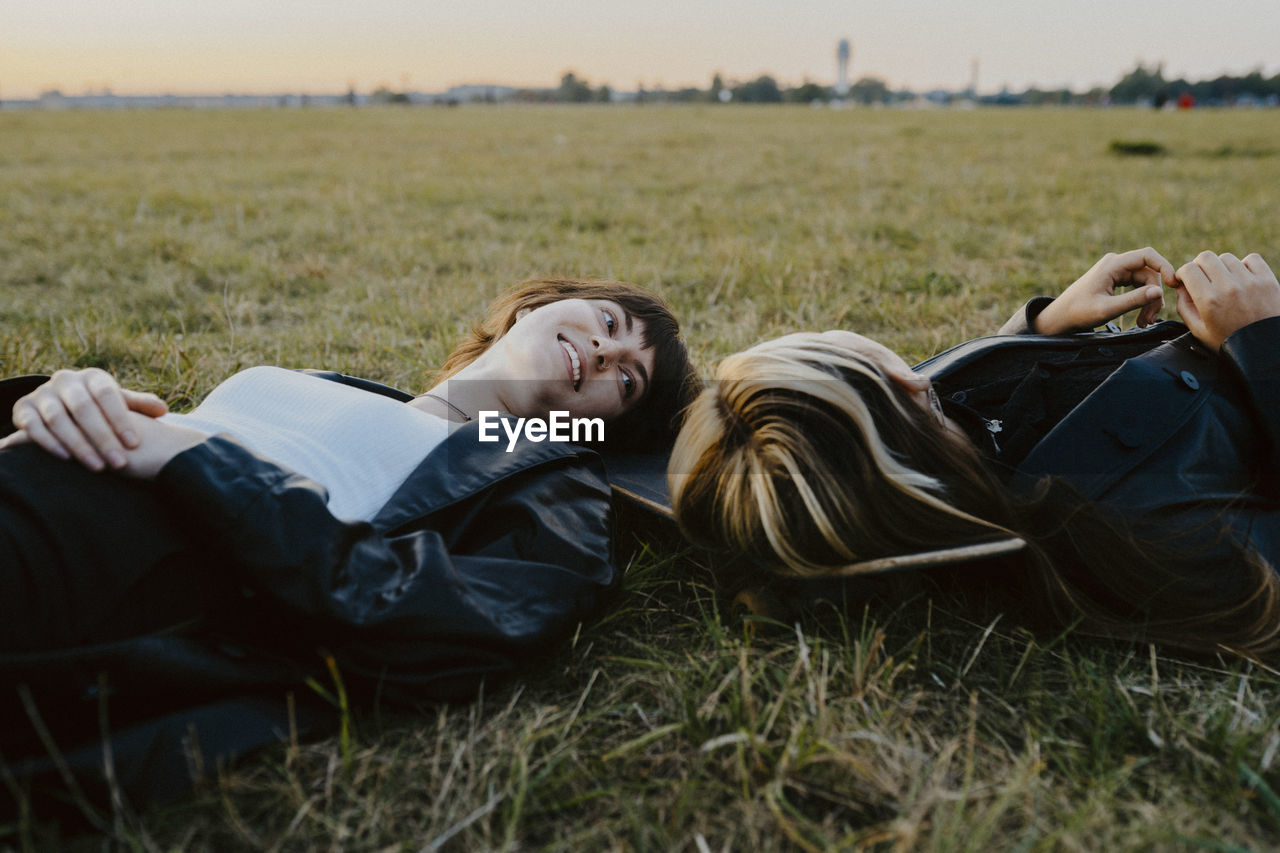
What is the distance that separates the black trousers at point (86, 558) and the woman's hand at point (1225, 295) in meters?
2.52

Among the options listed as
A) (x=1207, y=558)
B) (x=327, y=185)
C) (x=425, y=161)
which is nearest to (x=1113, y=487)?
(x=1207, y=558)

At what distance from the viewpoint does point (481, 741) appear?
1.65 meters

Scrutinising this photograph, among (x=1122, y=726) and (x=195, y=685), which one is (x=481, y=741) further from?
(x=1122, y=726)

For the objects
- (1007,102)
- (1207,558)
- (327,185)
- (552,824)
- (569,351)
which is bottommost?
(552,824)

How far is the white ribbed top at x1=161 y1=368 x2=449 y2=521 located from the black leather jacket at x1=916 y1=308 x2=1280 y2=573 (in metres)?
1.54

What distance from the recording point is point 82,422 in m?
1.69

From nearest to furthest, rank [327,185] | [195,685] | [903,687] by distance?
1. [195,685]
2. [903,687]
3. [327,185]

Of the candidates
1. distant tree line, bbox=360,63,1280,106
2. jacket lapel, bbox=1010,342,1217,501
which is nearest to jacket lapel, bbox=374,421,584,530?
jacket lapel, bbox=1010,342,1217,501

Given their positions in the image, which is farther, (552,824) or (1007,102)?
(1007,102)

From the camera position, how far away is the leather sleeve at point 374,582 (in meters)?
1.57

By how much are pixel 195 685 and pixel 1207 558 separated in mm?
2109

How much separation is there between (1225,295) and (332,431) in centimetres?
237

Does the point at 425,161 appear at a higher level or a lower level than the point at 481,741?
higher

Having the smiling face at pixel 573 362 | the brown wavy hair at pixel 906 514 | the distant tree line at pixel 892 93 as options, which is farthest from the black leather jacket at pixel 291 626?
the distant tree line at pixel 892 93
